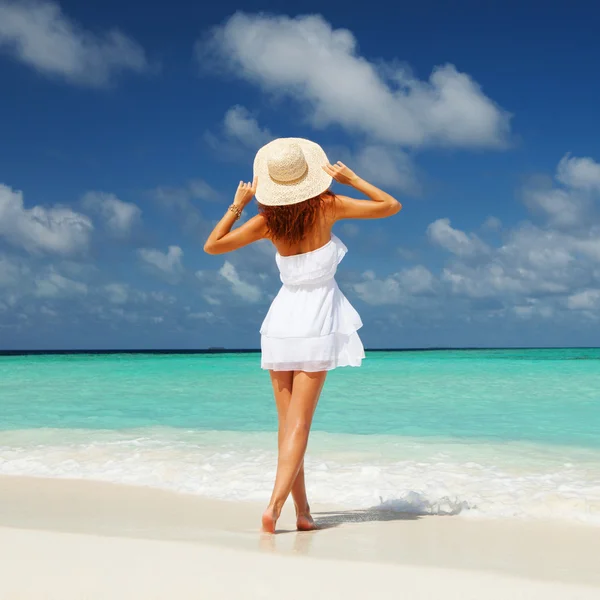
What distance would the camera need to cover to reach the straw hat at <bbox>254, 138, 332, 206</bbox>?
354 centimetres

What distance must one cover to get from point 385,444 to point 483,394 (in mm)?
7416

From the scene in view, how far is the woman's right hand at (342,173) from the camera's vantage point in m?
3.55

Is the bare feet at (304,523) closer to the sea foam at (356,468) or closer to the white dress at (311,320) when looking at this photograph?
the white dress at (311,320)

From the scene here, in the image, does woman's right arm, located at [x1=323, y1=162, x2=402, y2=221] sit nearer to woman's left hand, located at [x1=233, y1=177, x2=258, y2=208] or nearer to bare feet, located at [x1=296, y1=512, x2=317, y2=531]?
woman's left hand, located at [x1=233, y1=177, x2=258, y2=208]

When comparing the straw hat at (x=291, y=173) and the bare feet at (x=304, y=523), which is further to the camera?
the bare feet at (x=304, y=523)

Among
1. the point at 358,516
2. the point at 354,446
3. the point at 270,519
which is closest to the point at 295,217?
the point at 270,519

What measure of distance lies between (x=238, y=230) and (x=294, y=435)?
1.13 metres

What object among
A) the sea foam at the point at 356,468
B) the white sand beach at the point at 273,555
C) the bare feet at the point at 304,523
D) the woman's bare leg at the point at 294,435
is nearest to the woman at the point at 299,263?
the woman's bare leg at the point at 294,435

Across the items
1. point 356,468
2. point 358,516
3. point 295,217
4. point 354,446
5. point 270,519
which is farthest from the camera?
point 354,446

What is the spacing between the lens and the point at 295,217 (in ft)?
11.7

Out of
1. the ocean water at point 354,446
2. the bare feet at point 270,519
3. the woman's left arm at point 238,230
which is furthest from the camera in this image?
the ocean water at point 354,446

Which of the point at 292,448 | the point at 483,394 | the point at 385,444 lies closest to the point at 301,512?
the point at 292,448

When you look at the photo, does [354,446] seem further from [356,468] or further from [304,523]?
[304,523]

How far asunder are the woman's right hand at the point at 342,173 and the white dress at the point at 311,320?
314 millimetres
